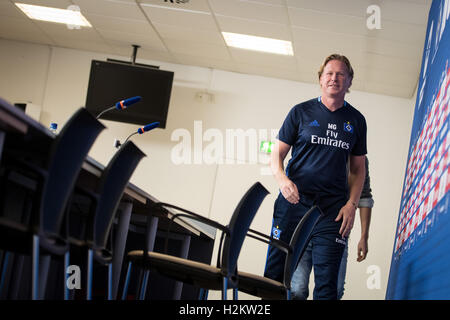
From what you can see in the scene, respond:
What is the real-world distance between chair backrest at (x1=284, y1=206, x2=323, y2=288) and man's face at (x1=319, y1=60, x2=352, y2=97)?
68 cm

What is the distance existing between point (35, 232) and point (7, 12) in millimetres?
5986

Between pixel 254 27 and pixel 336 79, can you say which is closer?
pixel 336 79

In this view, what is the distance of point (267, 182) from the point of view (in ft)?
24.2

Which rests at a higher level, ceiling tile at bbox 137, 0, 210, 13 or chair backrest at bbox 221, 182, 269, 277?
ceiling tile at bbox 137, 0, 210, 13

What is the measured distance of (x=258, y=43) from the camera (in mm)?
6594

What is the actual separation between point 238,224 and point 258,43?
14.8 feet

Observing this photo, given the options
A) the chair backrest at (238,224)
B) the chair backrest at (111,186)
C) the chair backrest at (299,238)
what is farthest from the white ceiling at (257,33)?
the chair backrest at (111,186)

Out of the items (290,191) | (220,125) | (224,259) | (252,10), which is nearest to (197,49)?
(220,125)

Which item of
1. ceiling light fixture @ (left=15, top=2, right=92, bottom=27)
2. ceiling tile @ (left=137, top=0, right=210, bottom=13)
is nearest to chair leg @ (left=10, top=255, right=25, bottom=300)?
ceiling tile @ (left=137, top=0, right=210, bottom=13)

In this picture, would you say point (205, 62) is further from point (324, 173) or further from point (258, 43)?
point (324, 173)

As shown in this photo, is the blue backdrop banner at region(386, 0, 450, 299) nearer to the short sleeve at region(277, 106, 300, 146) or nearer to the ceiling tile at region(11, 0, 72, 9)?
the short sleeve at region(277, 106, 300, 146)

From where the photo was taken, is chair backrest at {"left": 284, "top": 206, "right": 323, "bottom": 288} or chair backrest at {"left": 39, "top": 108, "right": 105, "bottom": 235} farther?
chair backrest at {"left": 284, "top": 206, "right": 323, "bottom": 288}

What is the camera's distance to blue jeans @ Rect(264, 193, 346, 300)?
2.97m

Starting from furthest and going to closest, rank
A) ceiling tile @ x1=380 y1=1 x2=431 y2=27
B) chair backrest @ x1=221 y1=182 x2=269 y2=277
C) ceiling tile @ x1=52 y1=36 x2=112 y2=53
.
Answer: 1. ceiling tile @ x1=52 y1=36 x2=112 y2=53
2. ceiling tile @ x1=380 y1=1 x2=431 y2=27
3. chair backrest @ x1=221 y1=182 x2=269 y2=277
